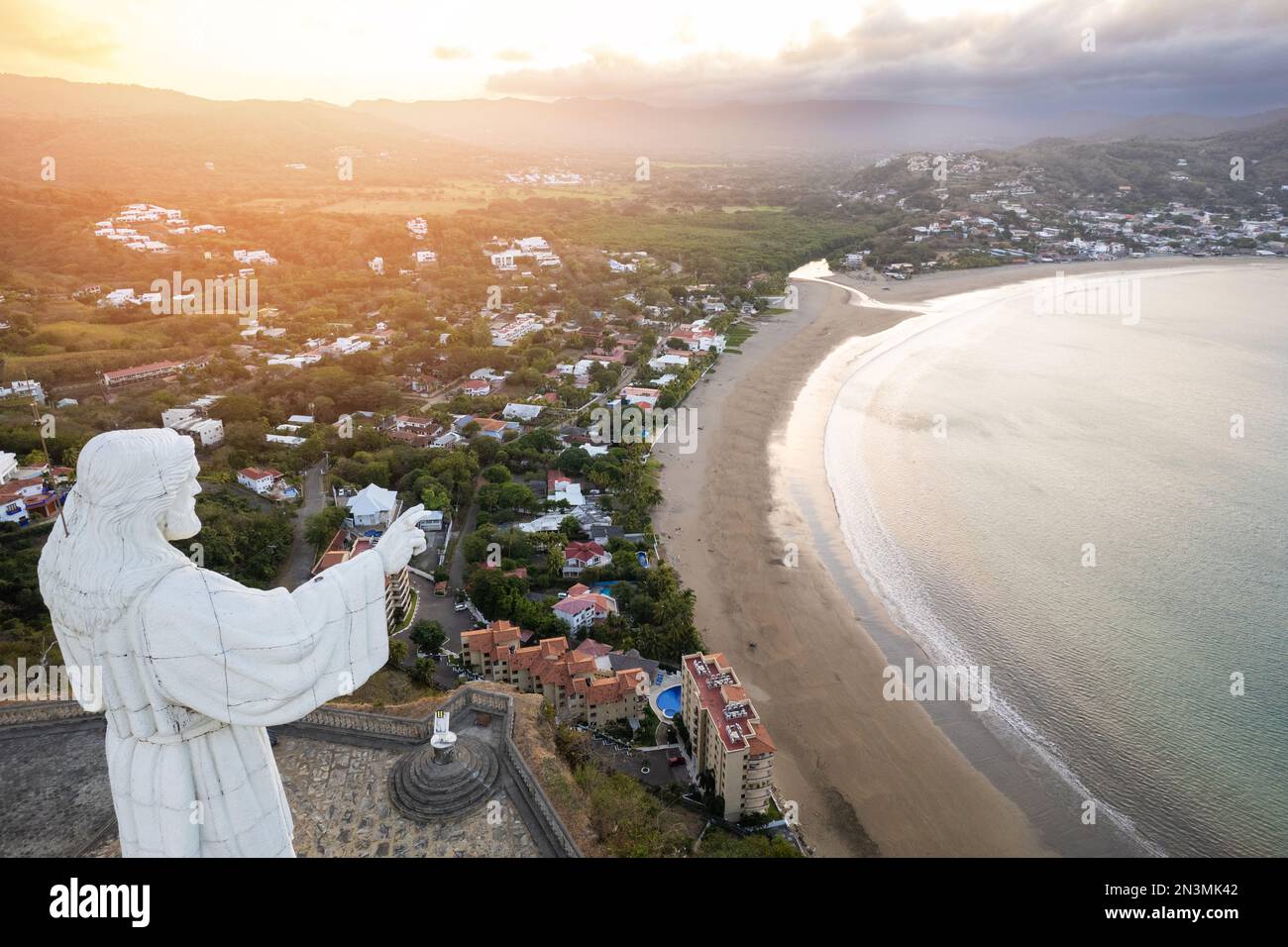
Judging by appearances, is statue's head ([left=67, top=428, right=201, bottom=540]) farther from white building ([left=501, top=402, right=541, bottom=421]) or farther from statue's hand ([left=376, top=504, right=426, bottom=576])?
white building ([left=501, top=402, right=541, bottom=421])

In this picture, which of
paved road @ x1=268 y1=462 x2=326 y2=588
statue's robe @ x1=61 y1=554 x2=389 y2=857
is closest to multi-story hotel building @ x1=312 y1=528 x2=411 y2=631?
paved road @ x1=268 y1=462 x2=326 y2=588

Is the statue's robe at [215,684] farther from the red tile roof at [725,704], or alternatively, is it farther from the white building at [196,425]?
the white building at [196,425]

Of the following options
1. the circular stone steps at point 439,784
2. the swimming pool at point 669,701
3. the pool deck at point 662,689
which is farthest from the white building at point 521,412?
the circular stone steps at point 439,784

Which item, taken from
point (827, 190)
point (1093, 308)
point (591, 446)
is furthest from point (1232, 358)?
point (827, 190)

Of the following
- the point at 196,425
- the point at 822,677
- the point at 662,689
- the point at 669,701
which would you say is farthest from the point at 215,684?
the point at 196,425

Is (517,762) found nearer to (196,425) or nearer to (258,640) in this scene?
(258,640)
